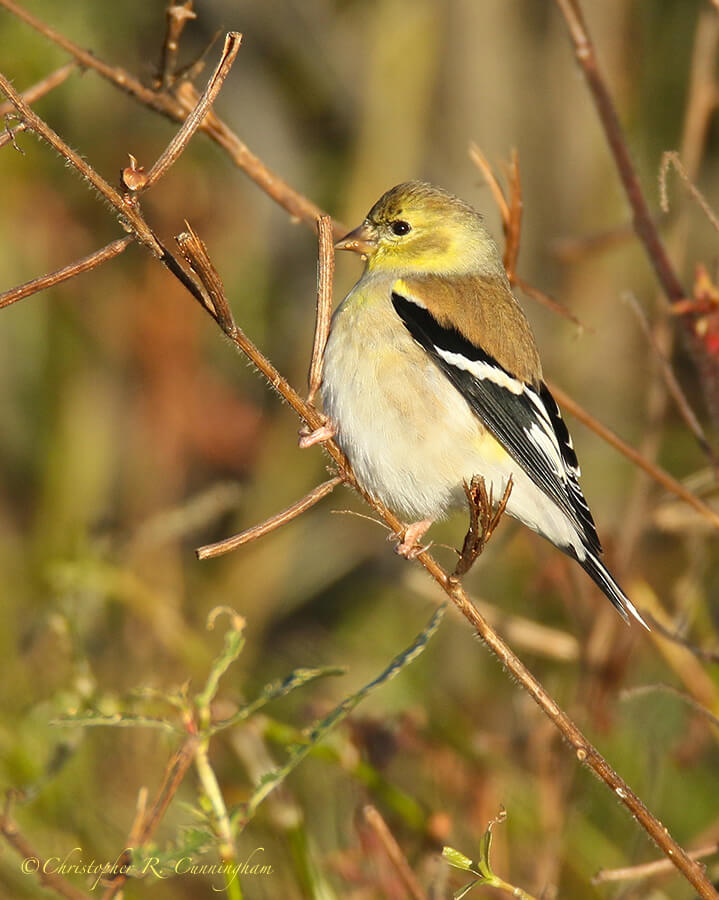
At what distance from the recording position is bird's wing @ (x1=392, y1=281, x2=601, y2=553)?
2717 millimetres

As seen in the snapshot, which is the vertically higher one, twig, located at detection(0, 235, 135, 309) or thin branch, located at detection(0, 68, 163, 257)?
thin branch, located at detection(0, 68, 163, 257)

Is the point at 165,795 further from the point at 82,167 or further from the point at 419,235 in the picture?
the point at 419,235

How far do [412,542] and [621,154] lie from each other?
113 centimetres

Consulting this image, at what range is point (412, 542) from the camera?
89.4 inches

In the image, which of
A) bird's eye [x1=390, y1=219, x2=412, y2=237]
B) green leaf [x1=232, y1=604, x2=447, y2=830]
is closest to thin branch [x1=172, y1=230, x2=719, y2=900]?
green leaf [x1=232, y1=604, x2=447, y2=830]

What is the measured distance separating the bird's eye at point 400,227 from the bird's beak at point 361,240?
60 mm

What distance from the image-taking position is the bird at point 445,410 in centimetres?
268

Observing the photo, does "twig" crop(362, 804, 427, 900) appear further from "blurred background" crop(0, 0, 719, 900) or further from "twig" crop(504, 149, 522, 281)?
"twig" crop(504, 149, 522, 281)

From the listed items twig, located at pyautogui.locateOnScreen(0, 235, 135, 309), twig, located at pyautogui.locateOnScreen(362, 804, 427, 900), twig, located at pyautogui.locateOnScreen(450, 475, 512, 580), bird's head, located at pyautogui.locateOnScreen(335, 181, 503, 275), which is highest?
bird's head, located at pyautogui.locateOnScreen(335, 181, 503, 275)

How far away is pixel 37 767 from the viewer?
2623 mm

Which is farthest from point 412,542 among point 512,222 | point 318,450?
point 318,450

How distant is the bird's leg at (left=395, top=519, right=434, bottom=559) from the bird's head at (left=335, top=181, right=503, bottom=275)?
85cm

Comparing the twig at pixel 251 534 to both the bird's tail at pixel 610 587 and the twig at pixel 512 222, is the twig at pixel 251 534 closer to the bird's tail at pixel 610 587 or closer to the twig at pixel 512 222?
the bird's tail at pixel 610 587

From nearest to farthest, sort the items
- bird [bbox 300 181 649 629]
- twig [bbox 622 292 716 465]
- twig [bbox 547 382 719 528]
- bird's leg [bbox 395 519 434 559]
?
bird's leg [bbox 395 519 434 559]
twig [bbox 622 292 716 465]
twig [bbox 547 382 719 528]
bird [bbox 300 181 649 629]
